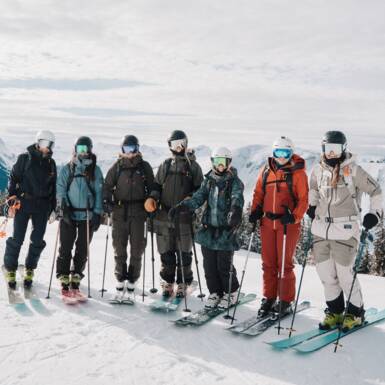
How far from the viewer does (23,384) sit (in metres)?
4.67

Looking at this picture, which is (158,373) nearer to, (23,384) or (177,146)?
→ (23,384)

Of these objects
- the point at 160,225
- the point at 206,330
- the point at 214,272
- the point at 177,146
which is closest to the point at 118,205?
the point at 160,225

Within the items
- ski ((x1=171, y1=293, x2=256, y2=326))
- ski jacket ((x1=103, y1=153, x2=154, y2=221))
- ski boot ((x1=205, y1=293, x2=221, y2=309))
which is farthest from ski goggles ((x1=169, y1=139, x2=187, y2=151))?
ski ((x1=171, y1=293, x2=256, y2=326))

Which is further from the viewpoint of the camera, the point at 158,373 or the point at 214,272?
the point at 214,272

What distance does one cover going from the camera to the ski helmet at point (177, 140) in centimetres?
777

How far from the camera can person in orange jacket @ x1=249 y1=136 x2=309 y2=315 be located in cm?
678

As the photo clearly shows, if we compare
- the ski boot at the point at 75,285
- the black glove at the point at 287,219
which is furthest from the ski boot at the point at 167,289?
the black glove at the point at 287,219

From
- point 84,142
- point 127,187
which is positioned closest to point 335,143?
point 127,187

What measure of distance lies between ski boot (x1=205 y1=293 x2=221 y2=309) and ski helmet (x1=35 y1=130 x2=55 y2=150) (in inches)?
157

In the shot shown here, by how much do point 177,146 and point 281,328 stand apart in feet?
11.5

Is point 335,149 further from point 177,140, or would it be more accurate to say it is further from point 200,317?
point 200,317

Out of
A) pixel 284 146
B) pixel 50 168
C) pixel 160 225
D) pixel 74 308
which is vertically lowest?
pixel 74 308

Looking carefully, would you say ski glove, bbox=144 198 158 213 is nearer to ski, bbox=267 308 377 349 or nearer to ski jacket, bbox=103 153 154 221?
ski jacket, bbox=103 153 154 221

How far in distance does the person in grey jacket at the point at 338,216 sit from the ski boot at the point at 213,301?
5.72 ft
